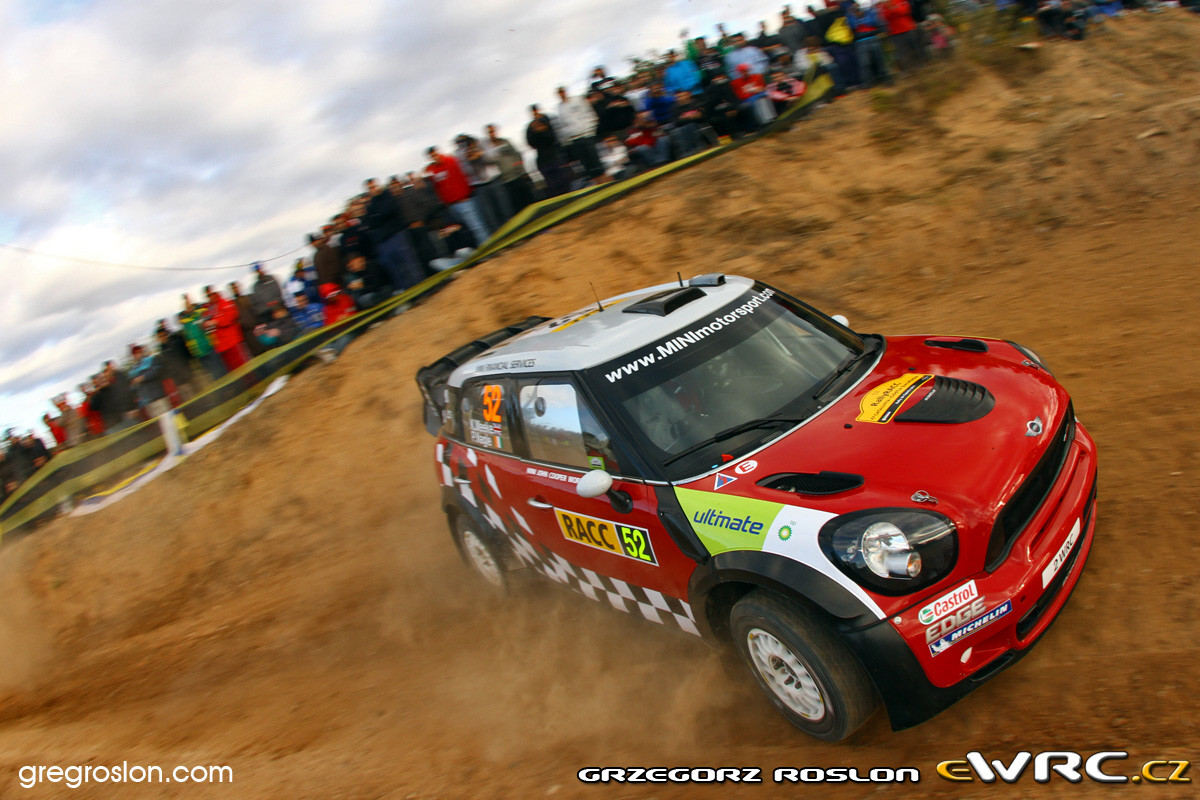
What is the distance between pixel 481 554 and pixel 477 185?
705 centimetres

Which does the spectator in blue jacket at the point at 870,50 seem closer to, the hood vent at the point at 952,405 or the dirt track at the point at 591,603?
the dirt track at the point at 591,603

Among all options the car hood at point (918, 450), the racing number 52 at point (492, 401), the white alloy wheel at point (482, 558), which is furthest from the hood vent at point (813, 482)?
the white alloy wheel at point (482, 558)

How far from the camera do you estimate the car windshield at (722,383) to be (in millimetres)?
3619

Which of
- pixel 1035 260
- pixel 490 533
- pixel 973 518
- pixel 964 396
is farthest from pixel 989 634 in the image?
pixel 1035 260

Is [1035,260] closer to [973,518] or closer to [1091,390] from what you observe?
[1091,390]

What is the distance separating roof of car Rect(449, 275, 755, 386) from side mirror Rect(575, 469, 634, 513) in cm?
64

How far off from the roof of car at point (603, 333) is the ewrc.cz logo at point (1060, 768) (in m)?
2.26

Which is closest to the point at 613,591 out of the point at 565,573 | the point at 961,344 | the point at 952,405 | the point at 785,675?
the point at 565,573

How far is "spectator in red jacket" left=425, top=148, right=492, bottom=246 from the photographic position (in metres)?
10.8

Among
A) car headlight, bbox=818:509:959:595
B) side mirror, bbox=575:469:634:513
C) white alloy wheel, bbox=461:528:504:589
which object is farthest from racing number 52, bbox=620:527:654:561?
white alloy wheel, bbox=461:528:504:589

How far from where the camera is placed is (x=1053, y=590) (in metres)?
3.14

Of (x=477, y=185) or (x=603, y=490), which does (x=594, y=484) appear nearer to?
(x=603, y=490)

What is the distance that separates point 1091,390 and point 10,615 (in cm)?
1075

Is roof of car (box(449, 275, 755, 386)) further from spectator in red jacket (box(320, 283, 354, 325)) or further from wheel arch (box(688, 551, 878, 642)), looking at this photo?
spectator in red jacket (box(320, 283, 354, 325))
